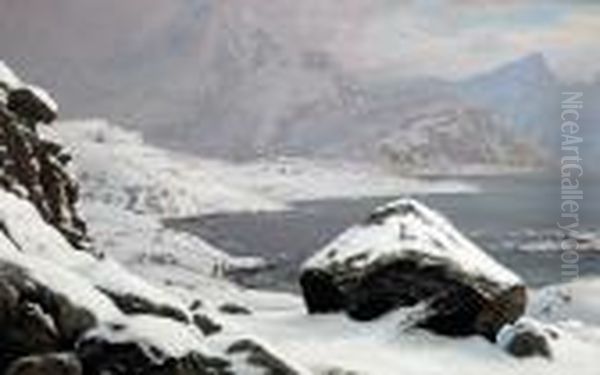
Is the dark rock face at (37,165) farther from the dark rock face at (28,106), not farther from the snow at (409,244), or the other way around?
the snow at (409,244)

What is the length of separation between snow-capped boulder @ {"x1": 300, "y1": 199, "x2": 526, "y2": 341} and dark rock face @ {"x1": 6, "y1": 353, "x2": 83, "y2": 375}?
18100 mm

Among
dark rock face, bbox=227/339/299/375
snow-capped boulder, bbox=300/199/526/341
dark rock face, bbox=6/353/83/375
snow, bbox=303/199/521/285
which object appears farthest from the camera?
snow, bbox=303/199/521/285

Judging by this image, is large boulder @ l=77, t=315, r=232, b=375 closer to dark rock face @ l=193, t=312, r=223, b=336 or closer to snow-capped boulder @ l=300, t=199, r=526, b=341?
dark rock face @ l=193, t=312, r=223, b=336

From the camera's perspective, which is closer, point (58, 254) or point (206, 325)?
point (206, 325)

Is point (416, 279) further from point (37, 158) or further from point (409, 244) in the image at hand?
point (37, 158)

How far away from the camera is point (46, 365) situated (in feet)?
97.9

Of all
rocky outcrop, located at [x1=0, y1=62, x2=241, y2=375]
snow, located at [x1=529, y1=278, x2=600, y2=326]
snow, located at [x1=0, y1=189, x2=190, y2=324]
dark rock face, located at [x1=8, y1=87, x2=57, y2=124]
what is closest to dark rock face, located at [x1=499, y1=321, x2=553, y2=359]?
rocky outcrop, located at [x1=0, y1=62, x2=241, y2=375]

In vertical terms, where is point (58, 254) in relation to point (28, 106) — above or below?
below

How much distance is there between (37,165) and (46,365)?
1975 centimetres

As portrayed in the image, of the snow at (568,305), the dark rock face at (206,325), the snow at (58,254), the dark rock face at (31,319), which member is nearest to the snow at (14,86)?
the snow at (58,254)

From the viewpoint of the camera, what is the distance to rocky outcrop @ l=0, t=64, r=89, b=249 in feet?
154

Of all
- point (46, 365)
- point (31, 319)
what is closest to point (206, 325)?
point (31, 319)

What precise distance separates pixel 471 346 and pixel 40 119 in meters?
18.8

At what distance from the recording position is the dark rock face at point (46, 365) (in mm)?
29750
